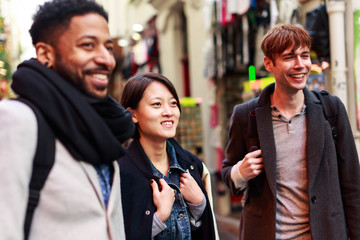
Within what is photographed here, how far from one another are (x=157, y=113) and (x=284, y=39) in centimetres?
102

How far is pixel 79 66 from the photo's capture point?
5.24 feet

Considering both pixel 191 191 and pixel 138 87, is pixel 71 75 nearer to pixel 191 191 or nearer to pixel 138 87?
pixel 138 87

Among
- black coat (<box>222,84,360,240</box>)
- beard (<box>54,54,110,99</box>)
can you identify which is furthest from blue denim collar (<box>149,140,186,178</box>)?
beard (<box>54,54,110,99</box>)

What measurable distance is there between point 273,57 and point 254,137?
0.58 m

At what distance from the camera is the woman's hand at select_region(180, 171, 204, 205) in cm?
237

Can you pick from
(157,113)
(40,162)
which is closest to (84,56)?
(40,162)

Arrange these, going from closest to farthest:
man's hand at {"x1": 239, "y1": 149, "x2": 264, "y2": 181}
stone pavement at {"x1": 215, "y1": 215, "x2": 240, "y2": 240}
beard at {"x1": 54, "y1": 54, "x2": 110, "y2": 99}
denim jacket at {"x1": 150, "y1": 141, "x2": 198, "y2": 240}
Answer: beard at {"x1": 54, "y1": 54, "x2": 110, "y2": 99} < denim jacket at {"x1": 150, "y1": 141, "x2": 198, "y2": 240} < man's hand at {"x1": 239, "y1": 149, "x2": 264, "y2": 181} < stone pavement at {"x1": 215, "y1": 215, "x2": 240, "y2": 240}

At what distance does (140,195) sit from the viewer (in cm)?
223

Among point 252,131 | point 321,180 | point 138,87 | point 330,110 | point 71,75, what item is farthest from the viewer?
point 252,131

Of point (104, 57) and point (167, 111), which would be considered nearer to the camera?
point (104, 57)

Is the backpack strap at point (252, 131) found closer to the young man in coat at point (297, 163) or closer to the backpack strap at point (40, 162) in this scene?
the young man in coat at point (297, 163)

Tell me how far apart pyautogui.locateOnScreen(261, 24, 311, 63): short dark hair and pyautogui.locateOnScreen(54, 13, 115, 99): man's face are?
146 cm

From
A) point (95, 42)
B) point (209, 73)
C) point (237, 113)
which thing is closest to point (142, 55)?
point (209, 73)

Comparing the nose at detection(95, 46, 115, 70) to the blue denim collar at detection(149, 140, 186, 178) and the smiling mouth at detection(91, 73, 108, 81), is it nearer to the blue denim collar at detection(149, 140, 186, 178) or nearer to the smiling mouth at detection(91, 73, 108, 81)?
the smiling mouth at detection(91, 73, 108, 81)
